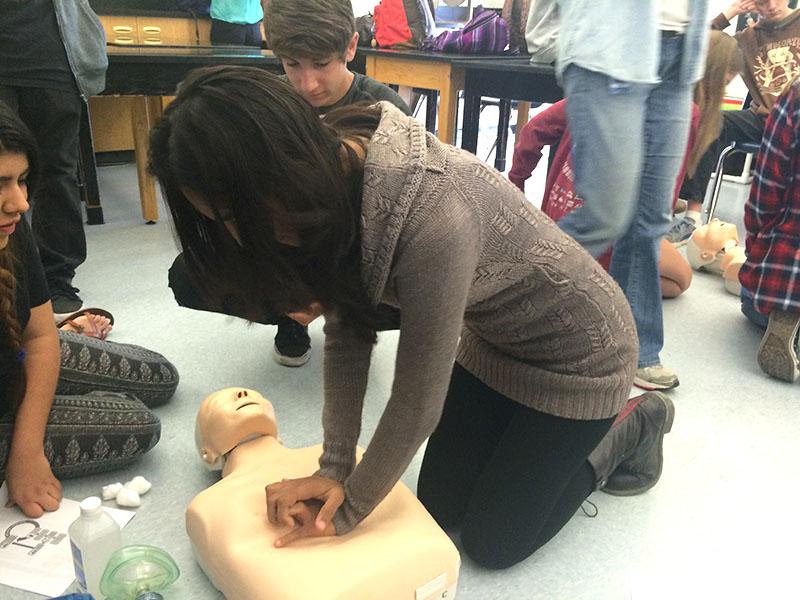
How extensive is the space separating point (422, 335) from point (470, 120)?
2.19 m

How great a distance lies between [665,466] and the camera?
1.34 m

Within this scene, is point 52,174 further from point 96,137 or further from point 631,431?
point 96,137

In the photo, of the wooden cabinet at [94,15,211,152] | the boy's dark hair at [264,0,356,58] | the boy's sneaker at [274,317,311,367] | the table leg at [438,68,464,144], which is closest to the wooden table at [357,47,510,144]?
the table leg at [438,68,464,144]

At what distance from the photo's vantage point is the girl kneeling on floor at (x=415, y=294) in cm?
64

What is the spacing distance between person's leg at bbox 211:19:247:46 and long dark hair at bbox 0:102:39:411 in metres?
3.12

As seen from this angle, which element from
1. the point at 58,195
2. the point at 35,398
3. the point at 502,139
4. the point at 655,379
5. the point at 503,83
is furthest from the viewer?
the point at 502,139

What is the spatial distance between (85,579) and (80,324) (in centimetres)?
83

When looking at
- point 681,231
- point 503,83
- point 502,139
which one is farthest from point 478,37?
point 681,231

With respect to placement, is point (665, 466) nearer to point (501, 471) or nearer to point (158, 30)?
point (501, 471)

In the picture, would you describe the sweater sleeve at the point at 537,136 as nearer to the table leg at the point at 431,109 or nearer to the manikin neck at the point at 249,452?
the manikin neck at the point at 249,452

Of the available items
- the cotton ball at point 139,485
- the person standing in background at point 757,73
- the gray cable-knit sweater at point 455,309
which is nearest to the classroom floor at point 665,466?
the cotton ball at point 139,485

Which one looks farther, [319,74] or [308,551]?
[319,74]

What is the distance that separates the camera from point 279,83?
66cm

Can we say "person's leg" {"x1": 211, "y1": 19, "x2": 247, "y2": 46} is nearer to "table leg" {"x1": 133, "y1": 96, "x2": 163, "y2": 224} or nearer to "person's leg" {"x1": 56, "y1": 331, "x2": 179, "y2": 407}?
"table leg" {"x1": 133, "y1": 96, "x2": 163, "y2": 224}
